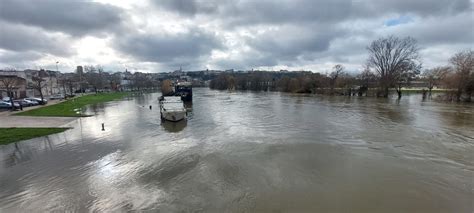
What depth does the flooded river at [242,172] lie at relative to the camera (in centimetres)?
796

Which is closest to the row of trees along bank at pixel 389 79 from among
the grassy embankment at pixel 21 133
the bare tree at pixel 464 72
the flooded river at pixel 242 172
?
the bare tree at pixel 464 72

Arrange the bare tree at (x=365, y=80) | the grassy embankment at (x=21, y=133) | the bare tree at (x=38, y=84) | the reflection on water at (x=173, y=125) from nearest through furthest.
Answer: the grassy embankment at (x=21, y=133)
the reflection on water at (x=173, y=125)
the bare tree at (x=38, y=84)
the bare tree at (x=365, y=80)

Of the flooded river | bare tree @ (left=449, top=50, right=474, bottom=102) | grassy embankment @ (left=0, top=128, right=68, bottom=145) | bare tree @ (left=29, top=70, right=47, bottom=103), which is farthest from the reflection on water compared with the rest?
bare tree @ (left=449, top=50, right=474, bottom=102)

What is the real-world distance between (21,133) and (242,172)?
1635 centimetres

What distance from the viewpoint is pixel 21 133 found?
16.7 m

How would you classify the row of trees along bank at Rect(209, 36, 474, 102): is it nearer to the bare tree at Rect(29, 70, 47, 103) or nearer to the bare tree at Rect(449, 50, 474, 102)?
the bare tree at Rect(449, 50, 474, 102)

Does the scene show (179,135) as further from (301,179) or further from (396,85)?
(396,85)

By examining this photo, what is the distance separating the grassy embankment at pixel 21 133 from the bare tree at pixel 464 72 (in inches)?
2178

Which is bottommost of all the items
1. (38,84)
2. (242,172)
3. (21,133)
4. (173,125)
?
(242,172)

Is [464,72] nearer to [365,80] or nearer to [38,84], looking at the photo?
[365,80]

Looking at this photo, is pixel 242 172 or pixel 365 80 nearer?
pixel 242 172

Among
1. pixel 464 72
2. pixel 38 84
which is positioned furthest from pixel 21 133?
pixel 464 72

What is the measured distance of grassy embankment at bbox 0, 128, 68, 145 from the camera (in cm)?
1543

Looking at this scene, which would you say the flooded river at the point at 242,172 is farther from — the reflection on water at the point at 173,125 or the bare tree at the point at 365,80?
the bare tree at the point at 365,80
